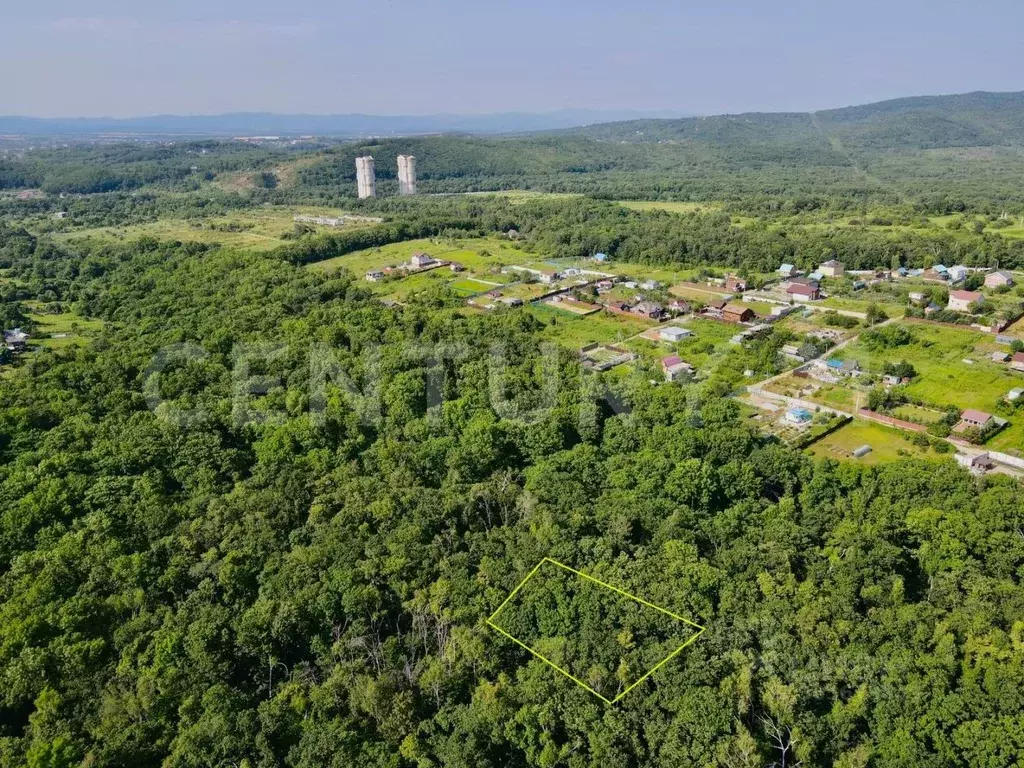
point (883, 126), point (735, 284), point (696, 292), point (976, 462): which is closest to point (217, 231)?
point (696, 292)

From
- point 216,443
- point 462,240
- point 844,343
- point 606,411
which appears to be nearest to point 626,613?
point 606,411

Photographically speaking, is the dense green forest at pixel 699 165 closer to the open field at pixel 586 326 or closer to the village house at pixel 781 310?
the village house at pixel 781 310

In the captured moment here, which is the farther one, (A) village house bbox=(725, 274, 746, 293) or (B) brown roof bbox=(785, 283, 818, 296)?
(A) village house bbox=(725, 274, 746, 293)

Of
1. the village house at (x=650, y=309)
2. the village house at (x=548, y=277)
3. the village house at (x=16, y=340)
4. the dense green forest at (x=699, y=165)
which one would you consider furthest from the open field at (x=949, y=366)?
the village house at (x=16, y=340)

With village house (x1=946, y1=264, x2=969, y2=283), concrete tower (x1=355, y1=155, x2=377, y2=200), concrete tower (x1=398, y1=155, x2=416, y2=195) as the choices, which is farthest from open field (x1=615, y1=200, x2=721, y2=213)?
concrete tower (x1=355, y1=155, x2=377, y2=200)

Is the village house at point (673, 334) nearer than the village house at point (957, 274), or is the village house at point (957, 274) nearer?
the village house at point (673, 334)

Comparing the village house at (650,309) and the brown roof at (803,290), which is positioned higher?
the brown roof at (803,290)

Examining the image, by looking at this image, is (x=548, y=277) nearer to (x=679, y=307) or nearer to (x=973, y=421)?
(x=679, y=307)

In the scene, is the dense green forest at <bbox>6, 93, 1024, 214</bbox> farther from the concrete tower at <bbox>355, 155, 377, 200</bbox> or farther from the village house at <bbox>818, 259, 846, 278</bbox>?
the village house at <bbox>818, 259, 846, 278</bbox>
